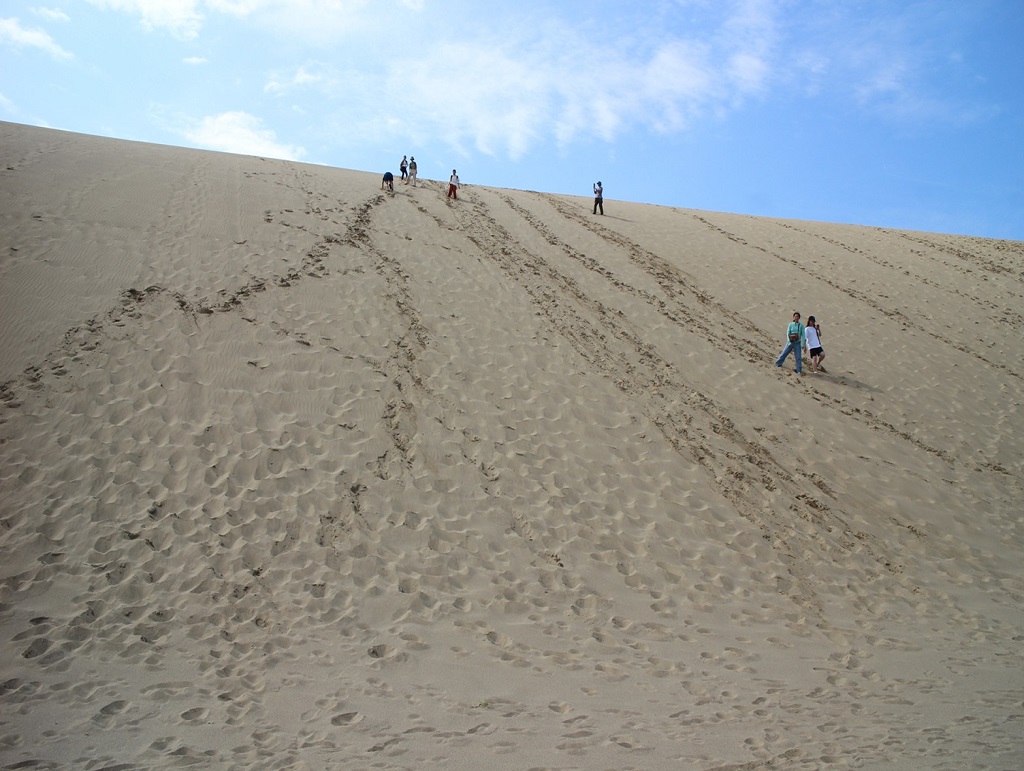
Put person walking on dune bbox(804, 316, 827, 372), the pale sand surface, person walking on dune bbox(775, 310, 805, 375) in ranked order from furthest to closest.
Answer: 1. person walking on dune bbox(804, 316, 827, 372)
2. person walking on dune bbox(775, 310, 805, 375)
3. the pale sand surface

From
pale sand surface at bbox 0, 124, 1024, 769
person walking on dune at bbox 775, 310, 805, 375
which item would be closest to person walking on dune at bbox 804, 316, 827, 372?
person walking on dune at bbox 775, 310, 805, 375

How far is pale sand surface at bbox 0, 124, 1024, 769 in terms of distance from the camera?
5387 millimetres

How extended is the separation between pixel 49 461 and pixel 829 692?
8.94m

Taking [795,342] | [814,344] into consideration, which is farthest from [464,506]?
[814,344]

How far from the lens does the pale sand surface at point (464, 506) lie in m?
5.39

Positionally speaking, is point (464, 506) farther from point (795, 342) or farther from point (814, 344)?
point (814, 344)

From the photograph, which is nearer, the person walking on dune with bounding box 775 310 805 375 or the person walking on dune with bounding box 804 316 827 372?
the person walking on dune with bounding box 775 310 805 375

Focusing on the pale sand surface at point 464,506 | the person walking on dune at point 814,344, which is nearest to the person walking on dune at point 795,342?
the person walking on dune at point 814,344

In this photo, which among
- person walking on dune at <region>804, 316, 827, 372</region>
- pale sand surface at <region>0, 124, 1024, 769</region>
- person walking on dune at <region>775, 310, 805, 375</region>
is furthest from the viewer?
person walking on dune at <region>804, 316, 827, 372</region>

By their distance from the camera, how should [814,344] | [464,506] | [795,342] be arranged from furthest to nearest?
[814,344] < [795,342] < [464,506]

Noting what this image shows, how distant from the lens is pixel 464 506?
8.65 m

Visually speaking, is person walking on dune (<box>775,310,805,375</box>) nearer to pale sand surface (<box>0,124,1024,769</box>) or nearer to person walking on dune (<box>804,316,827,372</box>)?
person walking on dune (<box>804,316,827,372</box>)

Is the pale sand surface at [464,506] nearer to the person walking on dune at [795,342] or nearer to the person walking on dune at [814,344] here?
the person walking on dune at [795,342]

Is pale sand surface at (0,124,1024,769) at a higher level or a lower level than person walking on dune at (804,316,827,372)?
lower
